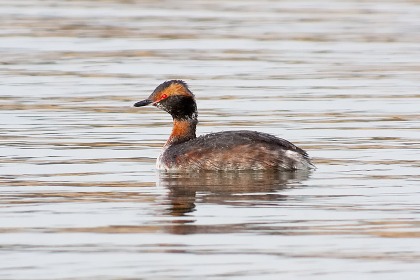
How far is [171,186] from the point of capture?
14.8 metres

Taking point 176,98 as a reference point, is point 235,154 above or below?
below

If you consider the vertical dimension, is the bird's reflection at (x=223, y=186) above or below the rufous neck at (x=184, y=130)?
below

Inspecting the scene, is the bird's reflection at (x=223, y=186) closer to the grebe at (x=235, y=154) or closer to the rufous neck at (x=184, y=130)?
the grebe at (x=235, y=154)

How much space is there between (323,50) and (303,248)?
19166 mm

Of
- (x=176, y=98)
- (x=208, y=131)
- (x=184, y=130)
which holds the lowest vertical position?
(x=208, y=131)

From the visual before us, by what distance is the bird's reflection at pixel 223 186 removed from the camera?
13.6 metres

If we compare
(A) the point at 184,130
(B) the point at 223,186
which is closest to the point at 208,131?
(A) the point at 184,130

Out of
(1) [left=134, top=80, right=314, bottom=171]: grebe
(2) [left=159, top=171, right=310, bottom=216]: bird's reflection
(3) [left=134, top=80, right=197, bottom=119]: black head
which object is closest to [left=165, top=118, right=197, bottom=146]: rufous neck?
(3) [left=134, top=80, right=197, bottom=119]: black head

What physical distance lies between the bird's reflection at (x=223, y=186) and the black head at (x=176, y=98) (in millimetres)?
1231

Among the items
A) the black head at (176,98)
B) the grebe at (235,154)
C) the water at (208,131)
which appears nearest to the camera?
the water at (208,131)

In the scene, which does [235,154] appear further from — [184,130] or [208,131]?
[208,131]

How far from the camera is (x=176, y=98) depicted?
1686 cm

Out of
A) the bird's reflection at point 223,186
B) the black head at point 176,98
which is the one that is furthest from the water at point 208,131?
the black head at point 176,98

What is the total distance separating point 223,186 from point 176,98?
2434mm
